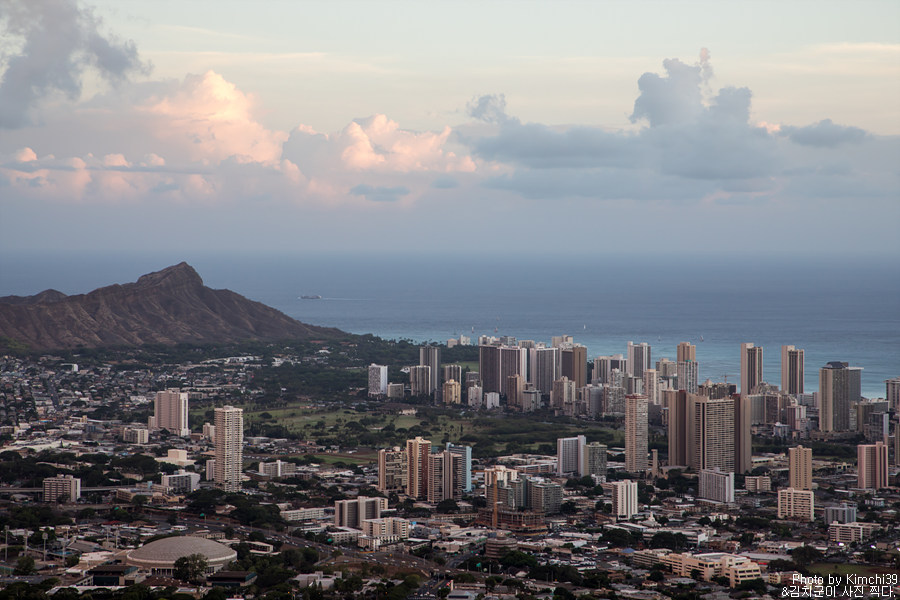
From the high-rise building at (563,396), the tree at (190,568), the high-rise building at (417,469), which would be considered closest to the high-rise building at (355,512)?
the high-rise building at (417,469)

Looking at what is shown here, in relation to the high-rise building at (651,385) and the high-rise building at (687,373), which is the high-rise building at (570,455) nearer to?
the high-rise building at (651,385)

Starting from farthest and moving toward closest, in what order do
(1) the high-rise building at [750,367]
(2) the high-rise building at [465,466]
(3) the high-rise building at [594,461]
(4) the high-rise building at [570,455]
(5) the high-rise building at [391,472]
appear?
(1) the high-rise building at [750,367] < (4) the high-rise building at [570,455] < (3) the high-rise building at [594,461] < (5) the high-rise building at [391,472] < (2) the high-rise building at [465,466]

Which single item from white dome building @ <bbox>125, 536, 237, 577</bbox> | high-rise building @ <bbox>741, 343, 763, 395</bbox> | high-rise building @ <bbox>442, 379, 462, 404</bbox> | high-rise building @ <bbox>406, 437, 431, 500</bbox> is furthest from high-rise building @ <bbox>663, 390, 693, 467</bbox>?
white dome building @ <bbox>125, 536, 237, 577</bbox>

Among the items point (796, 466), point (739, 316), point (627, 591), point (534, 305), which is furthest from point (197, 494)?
point (534, 305)

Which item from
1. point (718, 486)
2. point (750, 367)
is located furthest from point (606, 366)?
point (718, 486)

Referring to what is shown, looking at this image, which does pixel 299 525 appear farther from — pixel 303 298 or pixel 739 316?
pixel 303 298

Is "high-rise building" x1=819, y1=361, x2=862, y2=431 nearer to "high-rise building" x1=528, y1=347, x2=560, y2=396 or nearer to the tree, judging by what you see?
"high-rise building" x1=528, y1=347, x2=560, y2=396
